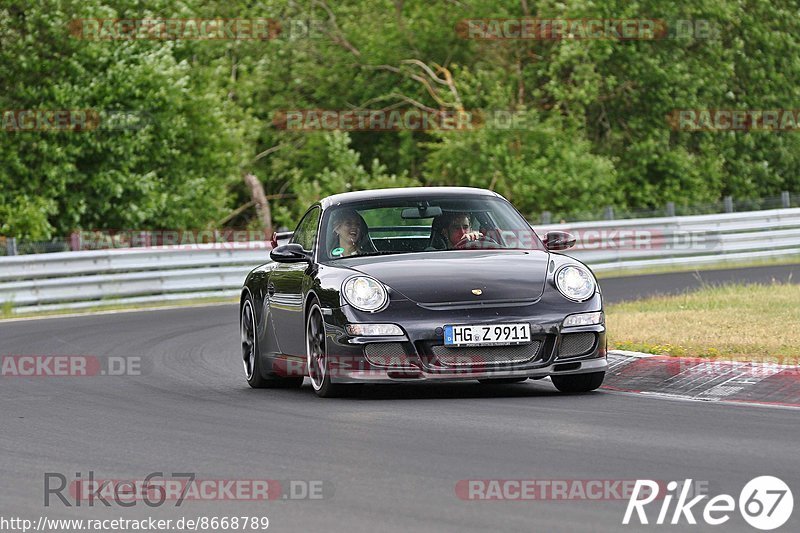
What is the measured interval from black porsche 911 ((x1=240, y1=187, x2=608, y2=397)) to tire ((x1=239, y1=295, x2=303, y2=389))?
1.30 ft

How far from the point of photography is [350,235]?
1179 cm

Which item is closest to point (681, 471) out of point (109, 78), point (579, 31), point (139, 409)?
point (139, 409)

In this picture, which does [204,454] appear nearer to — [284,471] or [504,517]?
[284,471]

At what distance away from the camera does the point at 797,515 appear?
20.5ft

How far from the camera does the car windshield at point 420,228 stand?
11734mm

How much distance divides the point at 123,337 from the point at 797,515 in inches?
499
